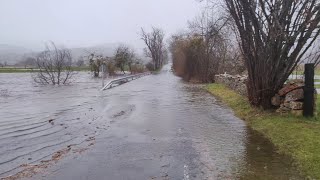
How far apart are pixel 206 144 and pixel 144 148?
149 cm

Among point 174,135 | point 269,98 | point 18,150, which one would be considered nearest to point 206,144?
point 174,135

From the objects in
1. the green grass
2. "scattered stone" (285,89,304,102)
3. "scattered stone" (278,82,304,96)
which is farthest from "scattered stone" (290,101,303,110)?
"scattered stone" (278,82,304,96)

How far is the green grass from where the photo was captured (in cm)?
734

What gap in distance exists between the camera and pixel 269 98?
13484 mm

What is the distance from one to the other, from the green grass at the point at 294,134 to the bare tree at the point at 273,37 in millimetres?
1048

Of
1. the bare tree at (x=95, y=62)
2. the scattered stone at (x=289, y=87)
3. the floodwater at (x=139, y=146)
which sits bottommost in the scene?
the floodwater at (x=139, y=146)

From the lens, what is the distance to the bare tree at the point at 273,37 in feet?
40.9

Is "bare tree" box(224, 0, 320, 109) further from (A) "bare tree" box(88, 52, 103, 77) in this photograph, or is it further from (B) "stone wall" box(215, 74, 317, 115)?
(A) "bare tree" box(88, 52, 103, 77)

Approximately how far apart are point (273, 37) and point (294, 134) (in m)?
4.44

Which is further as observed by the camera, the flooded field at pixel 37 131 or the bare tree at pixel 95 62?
the bare tree at pixel 95 62

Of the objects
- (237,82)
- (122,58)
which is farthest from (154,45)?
(237,82)

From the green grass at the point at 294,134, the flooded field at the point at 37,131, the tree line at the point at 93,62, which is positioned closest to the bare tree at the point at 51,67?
the tree line at the point at 93,62

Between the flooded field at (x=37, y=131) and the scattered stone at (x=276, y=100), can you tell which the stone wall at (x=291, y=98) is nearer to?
the scattered stone at (x=276, y=100)

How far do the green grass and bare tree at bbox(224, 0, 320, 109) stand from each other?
3.44 feet
